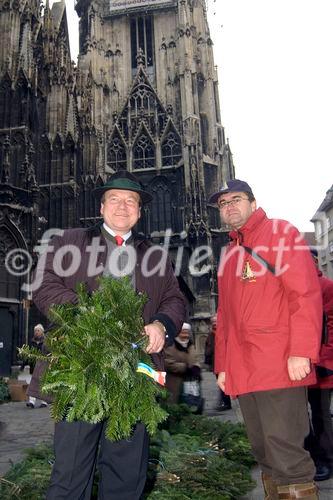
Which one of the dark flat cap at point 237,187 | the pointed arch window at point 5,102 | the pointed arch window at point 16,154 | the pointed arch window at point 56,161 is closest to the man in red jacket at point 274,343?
the dark flat cap at point 237,187

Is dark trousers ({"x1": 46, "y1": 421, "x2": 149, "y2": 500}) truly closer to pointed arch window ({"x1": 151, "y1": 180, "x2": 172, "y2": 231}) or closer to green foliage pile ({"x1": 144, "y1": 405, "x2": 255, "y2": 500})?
green foliage pile ({"x1": 144, "y1": 405, "x2": 255, "y2": 500})

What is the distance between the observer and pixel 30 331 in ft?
54.7

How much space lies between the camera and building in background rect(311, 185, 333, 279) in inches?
1273

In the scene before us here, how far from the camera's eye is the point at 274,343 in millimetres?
2262

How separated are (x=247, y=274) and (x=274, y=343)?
1.36 ft

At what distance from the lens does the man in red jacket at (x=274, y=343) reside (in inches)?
84.9

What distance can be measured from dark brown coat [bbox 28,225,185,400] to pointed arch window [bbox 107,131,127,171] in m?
27.0

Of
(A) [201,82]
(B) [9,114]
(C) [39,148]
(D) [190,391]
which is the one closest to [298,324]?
(D) [190,391]

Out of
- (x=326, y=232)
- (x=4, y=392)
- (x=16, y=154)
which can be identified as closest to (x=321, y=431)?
→ (x=4, y=392)

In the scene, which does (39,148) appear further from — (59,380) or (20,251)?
(59,380)

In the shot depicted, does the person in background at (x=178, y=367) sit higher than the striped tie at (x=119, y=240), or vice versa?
the striped tie at (x=119, y=240)

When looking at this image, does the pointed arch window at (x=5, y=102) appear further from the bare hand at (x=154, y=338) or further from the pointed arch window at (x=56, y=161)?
the bare hand at (x=154, y=338)

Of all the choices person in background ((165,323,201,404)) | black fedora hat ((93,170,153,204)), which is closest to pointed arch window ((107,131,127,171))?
person in background ((165,323,201,404))

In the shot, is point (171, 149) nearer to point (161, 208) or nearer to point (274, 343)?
point (161, 208)
